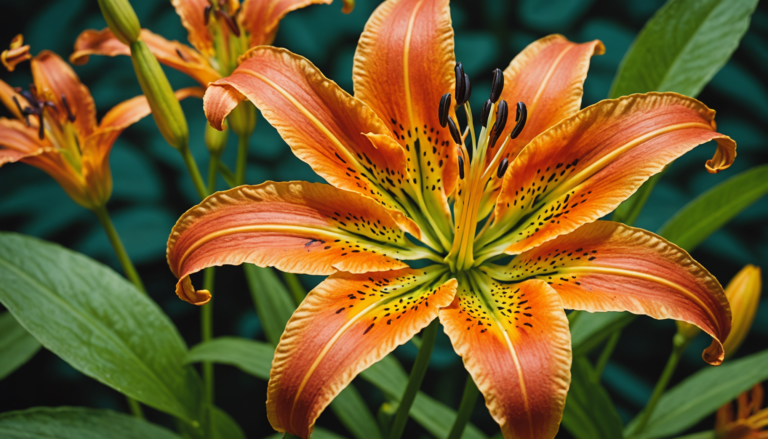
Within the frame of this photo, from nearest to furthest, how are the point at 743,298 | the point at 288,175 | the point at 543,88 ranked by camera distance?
the point at 543,88
the point at 743,298
the point at 288,175

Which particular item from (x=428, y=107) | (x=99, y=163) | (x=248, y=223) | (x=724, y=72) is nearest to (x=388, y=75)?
(x=428, y=107)

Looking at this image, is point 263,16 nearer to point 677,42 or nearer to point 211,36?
point 211,36

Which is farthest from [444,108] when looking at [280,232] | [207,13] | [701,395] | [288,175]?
[288,175]

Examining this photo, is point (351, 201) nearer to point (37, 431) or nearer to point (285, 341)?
point (285, 341)

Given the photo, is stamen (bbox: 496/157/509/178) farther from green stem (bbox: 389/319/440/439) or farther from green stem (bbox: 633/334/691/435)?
green stem (bbox: 633/334/691/435)

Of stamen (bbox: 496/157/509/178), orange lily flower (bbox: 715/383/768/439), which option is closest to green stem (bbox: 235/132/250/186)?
stamen (bbox: 496/157/509/178)
